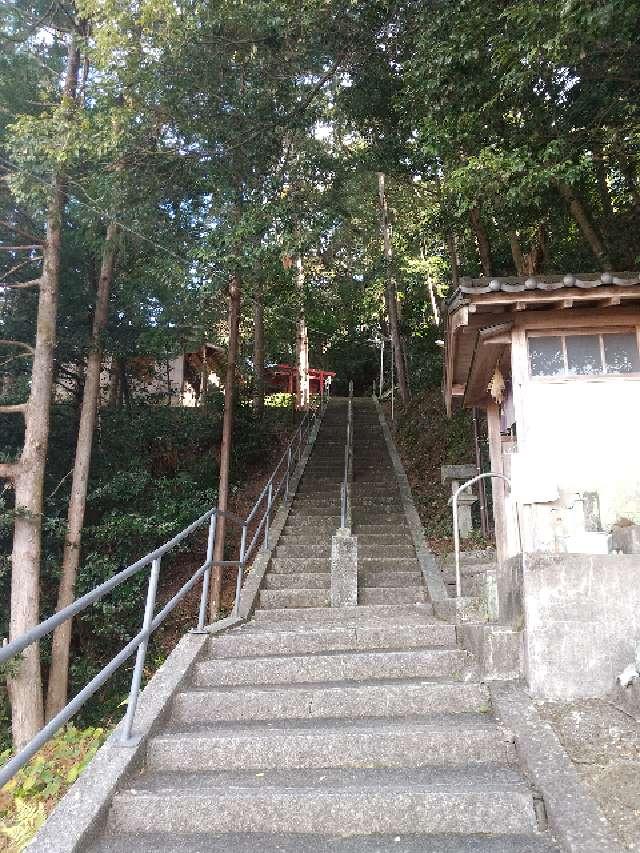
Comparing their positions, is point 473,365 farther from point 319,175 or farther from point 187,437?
point 187,437

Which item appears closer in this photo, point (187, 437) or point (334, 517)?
point (334, 517)

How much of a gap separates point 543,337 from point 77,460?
7395mm

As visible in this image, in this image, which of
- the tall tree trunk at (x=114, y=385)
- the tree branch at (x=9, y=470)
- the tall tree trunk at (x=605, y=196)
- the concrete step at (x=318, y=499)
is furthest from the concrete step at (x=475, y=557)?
the tall tree trunk at (x=114, y=385)

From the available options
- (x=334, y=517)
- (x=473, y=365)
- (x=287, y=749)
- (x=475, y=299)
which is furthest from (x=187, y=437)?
(x=287, y=749)

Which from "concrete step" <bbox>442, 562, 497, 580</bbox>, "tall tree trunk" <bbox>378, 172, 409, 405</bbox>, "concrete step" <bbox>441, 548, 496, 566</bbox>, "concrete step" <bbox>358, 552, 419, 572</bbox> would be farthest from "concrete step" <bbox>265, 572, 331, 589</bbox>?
"tall tree trunk" <bbox>378, 172, 409, 405</bbox>

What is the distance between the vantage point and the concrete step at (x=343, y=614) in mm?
5848

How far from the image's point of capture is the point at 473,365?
6.86m

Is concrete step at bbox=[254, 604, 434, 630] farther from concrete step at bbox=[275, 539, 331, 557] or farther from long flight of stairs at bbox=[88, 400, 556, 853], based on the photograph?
concrete step at bbox=[275, 539, 331, 557]

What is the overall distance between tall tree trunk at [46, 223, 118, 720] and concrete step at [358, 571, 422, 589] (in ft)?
15.1

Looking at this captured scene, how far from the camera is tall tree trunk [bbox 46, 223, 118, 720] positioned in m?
8.35

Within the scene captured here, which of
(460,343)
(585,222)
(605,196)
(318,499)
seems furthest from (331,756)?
(605,196)

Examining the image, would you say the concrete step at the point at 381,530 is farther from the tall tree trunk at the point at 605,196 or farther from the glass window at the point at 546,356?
the tall tree trunk at the point at 605,196

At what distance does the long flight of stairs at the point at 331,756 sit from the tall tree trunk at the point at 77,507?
4.80 meters

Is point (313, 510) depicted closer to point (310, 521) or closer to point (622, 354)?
point (310, 521)
